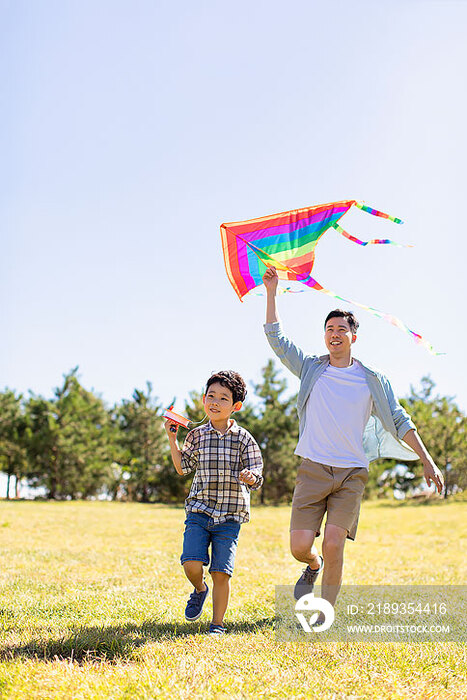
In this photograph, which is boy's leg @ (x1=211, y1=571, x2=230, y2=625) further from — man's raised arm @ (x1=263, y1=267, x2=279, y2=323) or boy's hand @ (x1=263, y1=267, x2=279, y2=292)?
boy's hand @ (x1=263, y1=267, x2=279, y2=292)

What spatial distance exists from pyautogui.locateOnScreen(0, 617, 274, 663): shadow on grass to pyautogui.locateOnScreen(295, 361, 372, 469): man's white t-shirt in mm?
1191

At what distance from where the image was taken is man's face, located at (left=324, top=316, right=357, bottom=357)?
4328 mm

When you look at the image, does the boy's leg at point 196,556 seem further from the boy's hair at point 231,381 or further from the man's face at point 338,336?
the man's face at point 338,336

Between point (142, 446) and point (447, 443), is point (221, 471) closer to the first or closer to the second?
point (447, 443)

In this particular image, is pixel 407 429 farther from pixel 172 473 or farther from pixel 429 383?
pixel 429 383

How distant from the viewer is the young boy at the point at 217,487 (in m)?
3.82

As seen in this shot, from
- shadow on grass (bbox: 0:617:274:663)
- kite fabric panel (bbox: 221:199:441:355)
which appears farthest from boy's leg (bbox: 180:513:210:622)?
kite fabric panel (bbox: 221:199:441:355)

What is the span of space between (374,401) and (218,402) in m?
1.12

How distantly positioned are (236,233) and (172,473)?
23.8m

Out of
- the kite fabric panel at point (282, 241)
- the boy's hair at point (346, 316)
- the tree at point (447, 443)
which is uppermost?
the kite fabric panel at point (282, 241)

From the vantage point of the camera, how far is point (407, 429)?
4.20 meters

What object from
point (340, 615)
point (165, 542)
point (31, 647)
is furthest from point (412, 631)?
point (165, 542)

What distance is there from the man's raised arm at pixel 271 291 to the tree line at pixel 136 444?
18.3m

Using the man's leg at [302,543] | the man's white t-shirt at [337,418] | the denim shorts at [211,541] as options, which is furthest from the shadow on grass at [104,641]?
the man's white t-shirt at [337,418]
